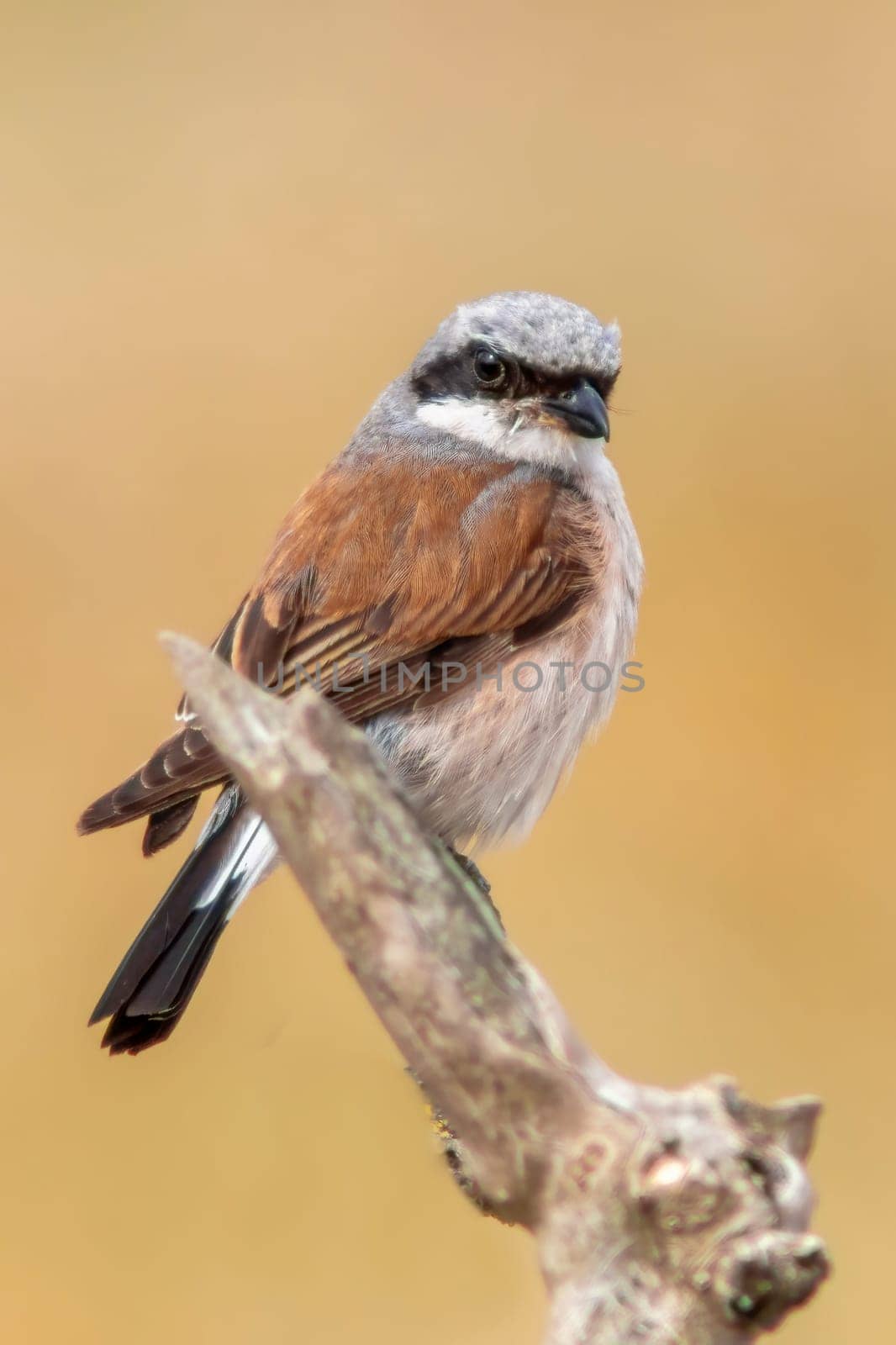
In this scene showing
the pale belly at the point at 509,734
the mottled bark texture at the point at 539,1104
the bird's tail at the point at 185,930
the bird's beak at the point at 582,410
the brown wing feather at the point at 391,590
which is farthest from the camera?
the bird's beak at the point at 582,410

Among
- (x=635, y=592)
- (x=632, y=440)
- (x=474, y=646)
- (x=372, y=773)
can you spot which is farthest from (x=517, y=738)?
A: (x=632, y=440)

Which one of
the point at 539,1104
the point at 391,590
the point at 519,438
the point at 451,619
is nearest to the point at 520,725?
the point at 451,619

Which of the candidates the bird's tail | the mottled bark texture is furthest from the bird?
the mottled bark texture

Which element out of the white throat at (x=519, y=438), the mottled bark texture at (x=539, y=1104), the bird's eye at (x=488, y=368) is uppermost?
the bird's eye at (x=488, y=368)

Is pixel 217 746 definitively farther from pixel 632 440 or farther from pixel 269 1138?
pixel 632 440

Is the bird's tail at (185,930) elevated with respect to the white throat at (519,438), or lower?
lower

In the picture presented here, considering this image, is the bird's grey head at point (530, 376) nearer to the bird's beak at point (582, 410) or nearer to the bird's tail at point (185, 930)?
the bird's beak at point (582, 410)

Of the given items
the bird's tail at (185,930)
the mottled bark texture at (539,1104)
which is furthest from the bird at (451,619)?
the mottled bark texture at (539,1104)

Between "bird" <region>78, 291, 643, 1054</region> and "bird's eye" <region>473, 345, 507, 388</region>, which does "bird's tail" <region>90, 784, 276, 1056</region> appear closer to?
"bird" <region>78, 291, 643, 1054</region>

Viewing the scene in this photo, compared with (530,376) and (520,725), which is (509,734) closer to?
(520,725)
